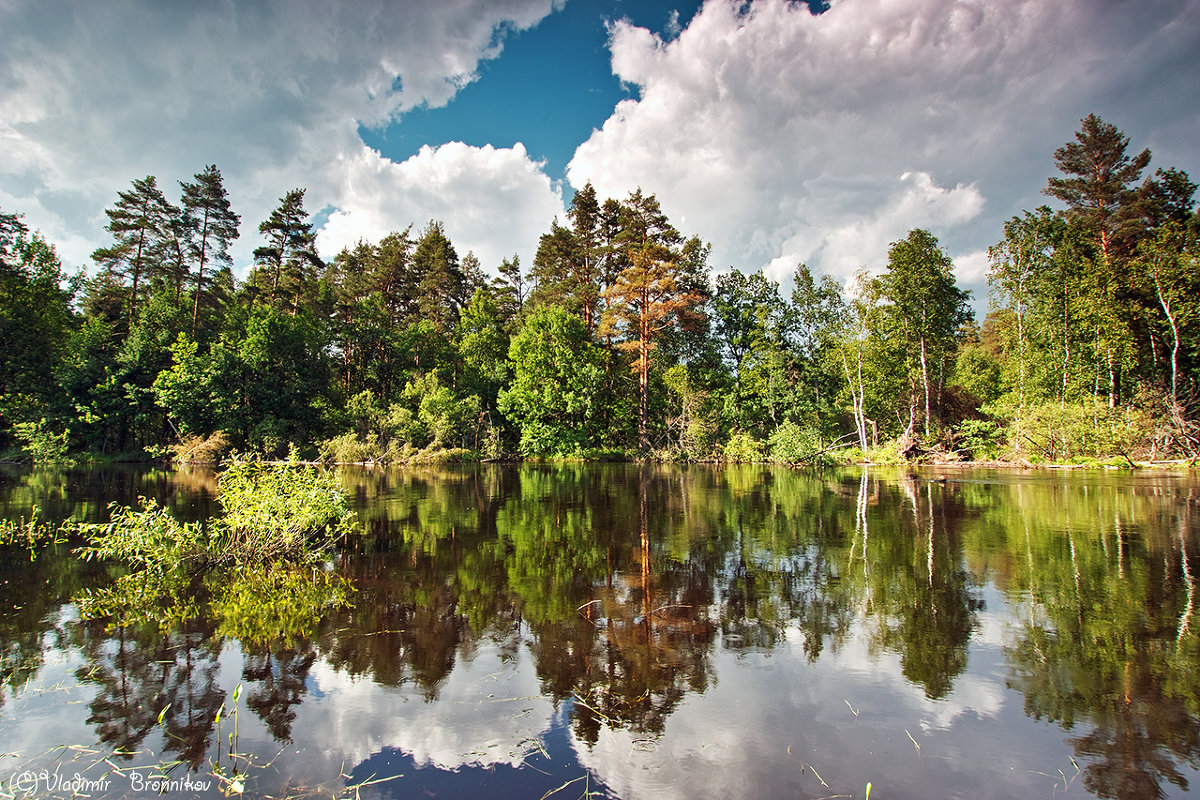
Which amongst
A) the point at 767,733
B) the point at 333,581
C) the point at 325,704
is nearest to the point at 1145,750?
the point at 767,733

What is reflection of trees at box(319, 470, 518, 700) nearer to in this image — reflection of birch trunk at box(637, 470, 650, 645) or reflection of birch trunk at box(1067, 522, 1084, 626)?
reflection of birch trunk at box(637, 470, 650, 645)

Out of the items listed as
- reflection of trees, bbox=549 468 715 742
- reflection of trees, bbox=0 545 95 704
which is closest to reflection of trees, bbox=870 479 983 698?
reflection of trees, bbox=549 468 715 742

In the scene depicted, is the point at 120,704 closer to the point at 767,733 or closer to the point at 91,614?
the point at 91,614

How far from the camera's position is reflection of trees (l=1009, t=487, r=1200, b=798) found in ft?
12.1

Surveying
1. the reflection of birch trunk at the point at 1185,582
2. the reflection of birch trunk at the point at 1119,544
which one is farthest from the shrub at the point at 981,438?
the reflection of birch trunk at the point at 1185,582

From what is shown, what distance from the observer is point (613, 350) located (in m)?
41.8

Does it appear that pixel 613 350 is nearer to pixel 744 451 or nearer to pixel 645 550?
pixel 744 451

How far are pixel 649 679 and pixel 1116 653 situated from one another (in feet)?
15.0

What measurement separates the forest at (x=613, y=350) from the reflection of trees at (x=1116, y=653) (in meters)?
21.9

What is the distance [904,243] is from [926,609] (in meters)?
31.1

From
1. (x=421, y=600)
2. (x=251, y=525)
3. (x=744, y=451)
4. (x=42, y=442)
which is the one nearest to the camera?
(x=421, y=600)

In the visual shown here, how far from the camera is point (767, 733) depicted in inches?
158

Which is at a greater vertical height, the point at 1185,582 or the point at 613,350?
the point at 613,350

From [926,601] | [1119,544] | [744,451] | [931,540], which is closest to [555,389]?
[744,451]
